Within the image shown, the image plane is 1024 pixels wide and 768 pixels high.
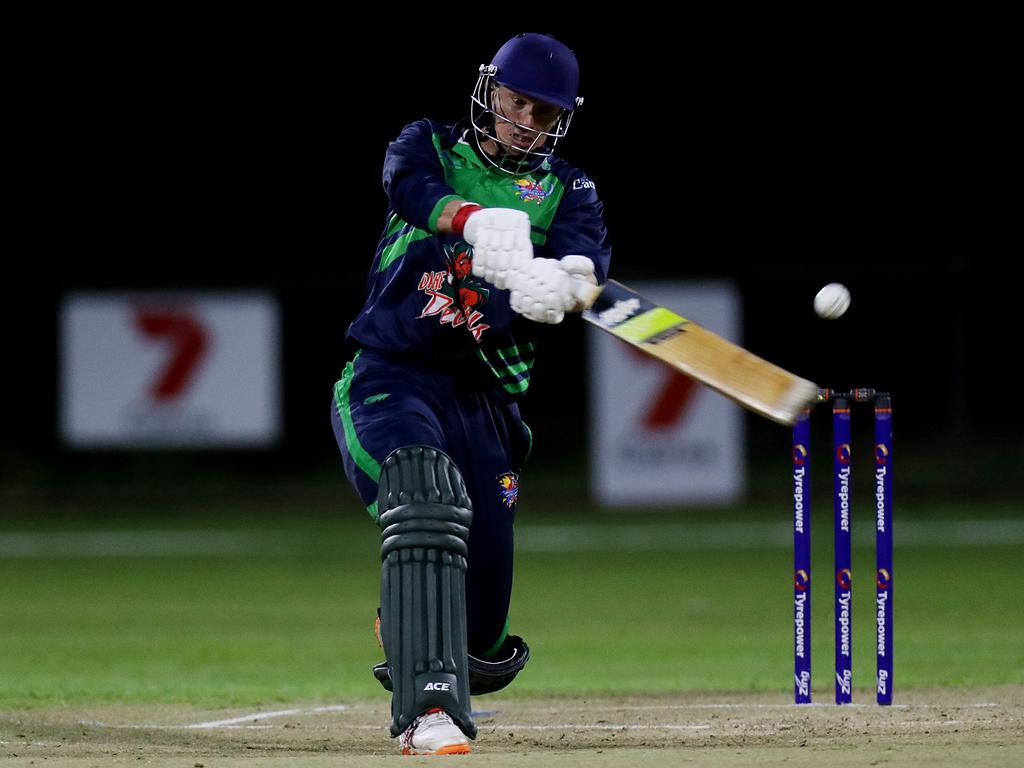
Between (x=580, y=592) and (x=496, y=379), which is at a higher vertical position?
(x=496, y=379)

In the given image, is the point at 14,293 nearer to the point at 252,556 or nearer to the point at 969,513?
the point at 252,556

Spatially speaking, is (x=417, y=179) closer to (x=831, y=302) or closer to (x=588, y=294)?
(x=588, y=294)

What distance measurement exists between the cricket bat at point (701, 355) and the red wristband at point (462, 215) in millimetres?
323

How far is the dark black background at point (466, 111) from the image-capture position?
16.1m

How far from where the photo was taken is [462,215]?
11.8 feet

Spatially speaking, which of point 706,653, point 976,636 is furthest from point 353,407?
point 976,636

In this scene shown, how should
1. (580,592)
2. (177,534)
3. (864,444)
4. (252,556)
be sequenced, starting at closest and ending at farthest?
(580,592) → (252,556) → (177,534) → (864,444)

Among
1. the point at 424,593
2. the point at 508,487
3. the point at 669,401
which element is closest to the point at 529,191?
the point at 508,487

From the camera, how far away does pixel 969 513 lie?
1189 cm

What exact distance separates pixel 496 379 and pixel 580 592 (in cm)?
471

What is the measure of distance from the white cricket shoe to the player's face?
1.36 metres

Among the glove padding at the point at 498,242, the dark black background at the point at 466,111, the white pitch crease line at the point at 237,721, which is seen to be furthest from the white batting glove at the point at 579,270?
the dark black background at the point at 466,111

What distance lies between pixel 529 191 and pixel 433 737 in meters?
1.36

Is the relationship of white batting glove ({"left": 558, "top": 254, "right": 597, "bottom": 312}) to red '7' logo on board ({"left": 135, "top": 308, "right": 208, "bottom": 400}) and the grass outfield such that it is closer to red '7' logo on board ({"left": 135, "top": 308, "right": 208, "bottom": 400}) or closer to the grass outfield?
the grass outfield
